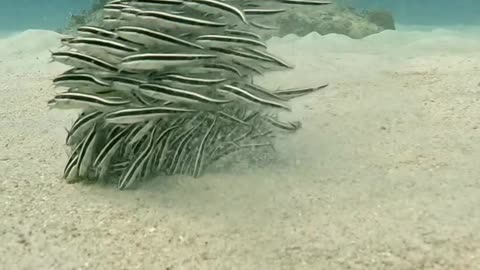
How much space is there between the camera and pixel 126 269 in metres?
2.57

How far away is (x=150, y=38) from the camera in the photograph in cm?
330

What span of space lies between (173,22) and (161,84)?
40 cm

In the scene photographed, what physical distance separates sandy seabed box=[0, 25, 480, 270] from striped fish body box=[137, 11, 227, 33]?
40.4 inches

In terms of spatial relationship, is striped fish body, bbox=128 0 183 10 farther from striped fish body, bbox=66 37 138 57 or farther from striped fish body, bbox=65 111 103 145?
striped fish body, bbox=65 111 103 145

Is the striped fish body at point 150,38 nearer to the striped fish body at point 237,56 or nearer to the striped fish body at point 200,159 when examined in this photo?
the striped fish body at point 237,56

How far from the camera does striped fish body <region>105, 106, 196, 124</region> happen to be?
3.23m

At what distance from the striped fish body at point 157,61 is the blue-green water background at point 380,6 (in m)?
18.2

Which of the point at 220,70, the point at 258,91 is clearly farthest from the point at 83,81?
the point at 258,91

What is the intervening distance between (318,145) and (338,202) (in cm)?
107

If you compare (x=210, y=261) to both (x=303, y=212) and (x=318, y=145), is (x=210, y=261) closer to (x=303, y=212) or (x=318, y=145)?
(x=303, y=212)

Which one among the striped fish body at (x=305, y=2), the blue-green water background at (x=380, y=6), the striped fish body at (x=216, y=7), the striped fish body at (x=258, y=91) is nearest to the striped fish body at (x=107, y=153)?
the striped fish body at (x=258, y=91)

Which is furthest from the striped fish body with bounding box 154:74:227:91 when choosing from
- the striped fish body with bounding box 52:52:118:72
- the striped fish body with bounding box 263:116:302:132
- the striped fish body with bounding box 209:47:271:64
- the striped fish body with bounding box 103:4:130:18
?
the striped fish body with bounding box 263:116:302:132

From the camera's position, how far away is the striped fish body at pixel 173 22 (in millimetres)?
3312

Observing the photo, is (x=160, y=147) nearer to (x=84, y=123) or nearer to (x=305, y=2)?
(x=84, y=123)
